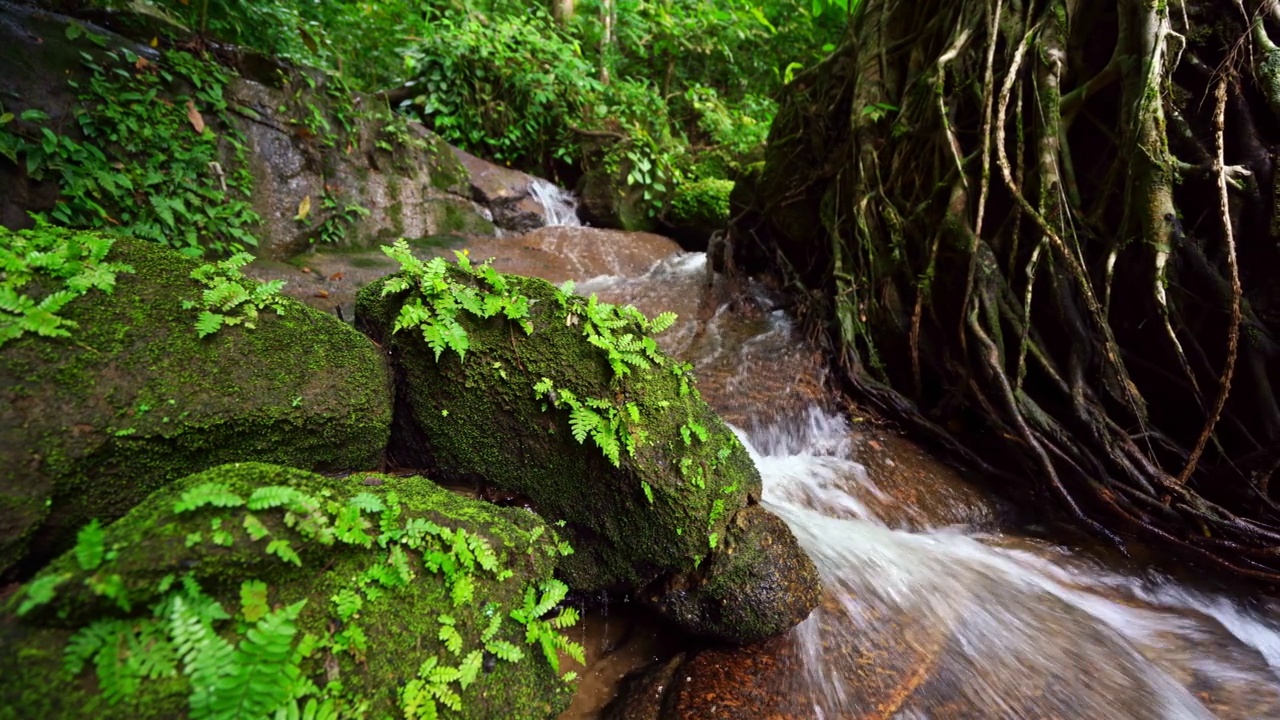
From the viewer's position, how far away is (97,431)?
173 centimetres

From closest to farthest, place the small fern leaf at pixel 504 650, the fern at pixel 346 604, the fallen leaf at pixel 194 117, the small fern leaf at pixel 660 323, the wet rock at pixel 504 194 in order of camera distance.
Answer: the fern at pixel 346 604, the small fern leaf at pixel 504 650, the small fern leaf at pixel 660 323, the fallen leaf at pixel 194 117, the wet rock at pixel 504 194

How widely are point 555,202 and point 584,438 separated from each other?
8.15 m

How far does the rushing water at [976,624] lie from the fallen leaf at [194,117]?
5.56 m

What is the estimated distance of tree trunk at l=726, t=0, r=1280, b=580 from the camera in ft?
11.8

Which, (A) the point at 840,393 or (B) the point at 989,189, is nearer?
(B) the point at 989,189

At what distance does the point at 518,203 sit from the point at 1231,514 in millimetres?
9099

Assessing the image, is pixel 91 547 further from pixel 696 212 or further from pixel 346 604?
pixel 696 212

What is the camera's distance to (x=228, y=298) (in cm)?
218

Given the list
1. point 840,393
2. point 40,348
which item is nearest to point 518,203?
point 840,393

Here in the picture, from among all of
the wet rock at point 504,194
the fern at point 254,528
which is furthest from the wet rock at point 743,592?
the wet rock at point 504,194

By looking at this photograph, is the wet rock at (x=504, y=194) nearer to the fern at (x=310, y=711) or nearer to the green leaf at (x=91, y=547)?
the green leaf at (x=91, y=547)

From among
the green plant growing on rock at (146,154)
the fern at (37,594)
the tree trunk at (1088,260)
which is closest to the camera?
the fern at (37,594)

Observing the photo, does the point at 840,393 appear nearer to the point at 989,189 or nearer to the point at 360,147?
the point at 989,189

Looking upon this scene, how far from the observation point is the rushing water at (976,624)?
265 centimetres
